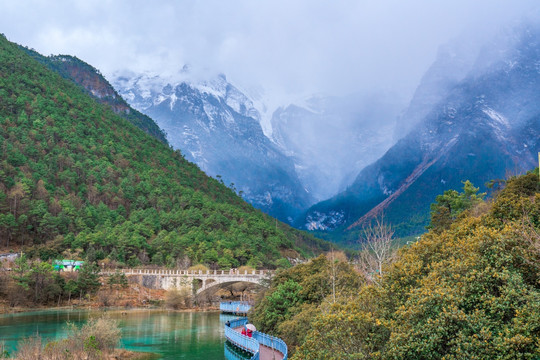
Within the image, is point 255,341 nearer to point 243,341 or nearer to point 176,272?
point 243,341

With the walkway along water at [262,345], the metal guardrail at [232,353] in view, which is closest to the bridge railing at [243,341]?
the walkway along water at [262,345]

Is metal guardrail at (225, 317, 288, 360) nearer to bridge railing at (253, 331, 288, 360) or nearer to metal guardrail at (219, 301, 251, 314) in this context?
bridge railing at (253, 331, 288, 360)

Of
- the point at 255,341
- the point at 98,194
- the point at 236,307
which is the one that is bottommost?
the point at 255,341

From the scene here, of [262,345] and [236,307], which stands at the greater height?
[236,307]

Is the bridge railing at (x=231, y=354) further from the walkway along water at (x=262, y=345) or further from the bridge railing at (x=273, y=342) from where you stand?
the bridge railing at (x=273, y=342)

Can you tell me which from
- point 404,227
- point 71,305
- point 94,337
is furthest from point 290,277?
point 404,227

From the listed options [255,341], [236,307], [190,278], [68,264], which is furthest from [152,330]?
[68,264]
